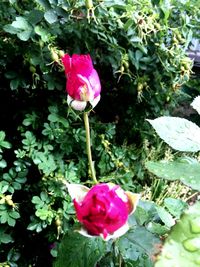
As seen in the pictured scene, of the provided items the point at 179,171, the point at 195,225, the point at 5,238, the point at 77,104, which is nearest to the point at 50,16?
the point at 77,104

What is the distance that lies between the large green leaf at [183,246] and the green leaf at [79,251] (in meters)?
0.36

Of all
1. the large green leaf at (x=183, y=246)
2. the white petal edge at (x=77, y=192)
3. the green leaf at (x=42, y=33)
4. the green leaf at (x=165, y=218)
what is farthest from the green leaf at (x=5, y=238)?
the large green leaf at (x=183, y=246)

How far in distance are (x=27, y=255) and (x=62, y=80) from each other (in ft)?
2.36

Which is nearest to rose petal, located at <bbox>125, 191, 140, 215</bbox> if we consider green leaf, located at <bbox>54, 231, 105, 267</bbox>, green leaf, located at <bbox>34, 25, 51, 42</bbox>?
green leaf, located at <bbox>54, 231, 105, 267</bbox>

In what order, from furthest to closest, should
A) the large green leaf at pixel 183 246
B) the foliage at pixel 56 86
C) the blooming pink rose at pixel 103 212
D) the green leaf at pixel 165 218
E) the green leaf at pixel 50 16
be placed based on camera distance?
the foliage at pixel 56 86
the green leaf at pixel 50 16
the green leaf at pixel 165 218
the blooming pink rose at pixel 103 212
the large green leaf at pixel 183 246

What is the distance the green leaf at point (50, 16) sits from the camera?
134cm

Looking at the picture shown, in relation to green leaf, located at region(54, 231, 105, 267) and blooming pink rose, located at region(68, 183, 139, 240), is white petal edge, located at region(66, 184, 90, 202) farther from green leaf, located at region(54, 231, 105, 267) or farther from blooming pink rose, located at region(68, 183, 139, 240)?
green leaf, located at region(54, 231, 105, 267)

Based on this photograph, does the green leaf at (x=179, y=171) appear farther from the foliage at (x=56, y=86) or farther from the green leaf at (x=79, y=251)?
the foliage at (x=56, y=86)

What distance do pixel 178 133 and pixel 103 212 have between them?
0.20 meters

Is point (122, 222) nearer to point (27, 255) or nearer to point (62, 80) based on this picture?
point (62, 80)

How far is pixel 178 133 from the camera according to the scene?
69cm

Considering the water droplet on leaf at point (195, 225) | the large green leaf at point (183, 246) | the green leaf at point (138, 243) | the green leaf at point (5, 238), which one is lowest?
the green leaf at point (5, 238)

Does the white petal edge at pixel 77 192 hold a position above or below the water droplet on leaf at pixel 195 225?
below

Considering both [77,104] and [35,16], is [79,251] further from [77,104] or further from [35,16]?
[35,16]
